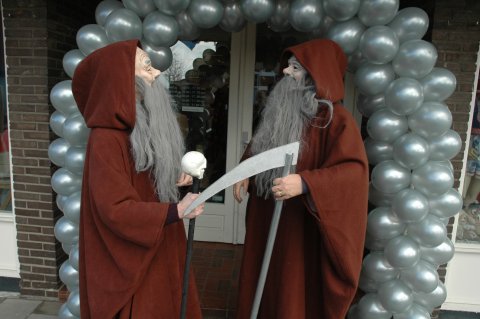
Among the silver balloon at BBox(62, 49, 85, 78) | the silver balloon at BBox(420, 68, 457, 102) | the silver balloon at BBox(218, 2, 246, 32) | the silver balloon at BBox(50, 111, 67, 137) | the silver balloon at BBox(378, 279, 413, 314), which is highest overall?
the silver balloon at BBox(218, 2, 246, 32)

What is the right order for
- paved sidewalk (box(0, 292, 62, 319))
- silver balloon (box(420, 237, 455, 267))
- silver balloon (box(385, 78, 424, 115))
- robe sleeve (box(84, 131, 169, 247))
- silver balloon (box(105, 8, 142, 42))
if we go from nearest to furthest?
robe sleeve (box(84, 131, 169, 247)) < silver balloon (box(385, 78, 424, 115)) < silver balloon (box(105, 8, 142, 42)) < silver balloon (box(420, 237, 455, 267)) < paved sidewalk (box(0, 292, 62, 319))

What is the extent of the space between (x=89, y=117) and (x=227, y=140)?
2.49 m

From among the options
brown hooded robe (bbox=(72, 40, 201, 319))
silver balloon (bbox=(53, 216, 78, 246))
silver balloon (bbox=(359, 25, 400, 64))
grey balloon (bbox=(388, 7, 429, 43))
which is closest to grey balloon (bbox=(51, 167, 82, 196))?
silver balloon (bbox=(53, 216, 78, 246))

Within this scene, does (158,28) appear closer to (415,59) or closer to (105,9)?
(105,9)

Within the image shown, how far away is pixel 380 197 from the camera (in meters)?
2.51

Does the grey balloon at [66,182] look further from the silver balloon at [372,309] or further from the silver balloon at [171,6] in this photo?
the silver balloon at [372,309]

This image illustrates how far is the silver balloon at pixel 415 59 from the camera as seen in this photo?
7.27 feet

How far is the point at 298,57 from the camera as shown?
2.08 meters

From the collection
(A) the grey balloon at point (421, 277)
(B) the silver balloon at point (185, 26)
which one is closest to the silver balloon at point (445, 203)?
(A) the grey balloon at point (421, 277)

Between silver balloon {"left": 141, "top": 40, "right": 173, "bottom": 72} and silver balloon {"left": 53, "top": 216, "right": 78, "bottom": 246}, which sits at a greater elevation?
silver balloon {"left": 141, "top": 40, "right": 173, "bottom": 72}

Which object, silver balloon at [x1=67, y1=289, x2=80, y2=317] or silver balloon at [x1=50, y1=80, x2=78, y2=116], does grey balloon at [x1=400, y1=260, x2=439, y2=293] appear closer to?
silver balloon at [x1=67, y1=289, x2=80, y2=317]

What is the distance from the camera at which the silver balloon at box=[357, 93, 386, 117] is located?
245 centimetres

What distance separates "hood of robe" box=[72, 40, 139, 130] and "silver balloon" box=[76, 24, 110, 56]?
0.57m

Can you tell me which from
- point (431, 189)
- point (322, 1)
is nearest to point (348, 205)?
point (431, 189)
